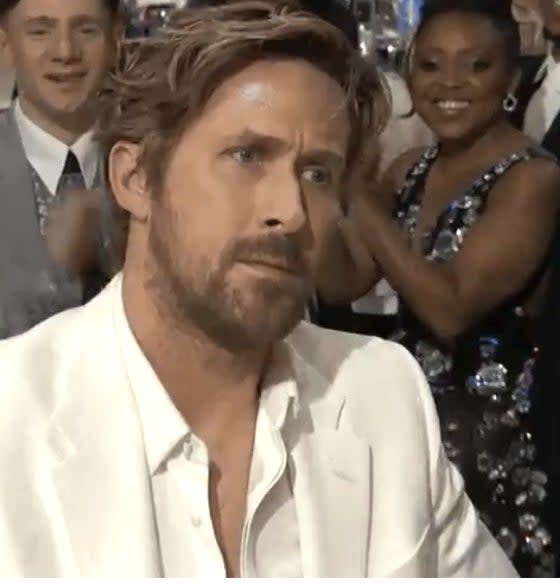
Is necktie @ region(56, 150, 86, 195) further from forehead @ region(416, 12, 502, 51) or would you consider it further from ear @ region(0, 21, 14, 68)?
forehead @ region(416, 12, 502, 51)

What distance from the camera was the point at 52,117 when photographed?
0.87 meters

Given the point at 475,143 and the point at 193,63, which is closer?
the point at 193,63

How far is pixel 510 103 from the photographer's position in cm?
89

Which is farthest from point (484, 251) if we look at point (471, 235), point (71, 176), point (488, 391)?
point (71, 176)

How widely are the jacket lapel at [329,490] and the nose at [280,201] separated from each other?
14 cm

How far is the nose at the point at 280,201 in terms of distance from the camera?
0.83 m

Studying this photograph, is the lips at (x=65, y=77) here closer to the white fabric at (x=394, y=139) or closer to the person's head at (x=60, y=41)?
the person's head at (x=60, y=41)

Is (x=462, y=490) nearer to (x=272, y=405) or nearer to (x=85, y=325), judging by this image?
(x=272, y=405)

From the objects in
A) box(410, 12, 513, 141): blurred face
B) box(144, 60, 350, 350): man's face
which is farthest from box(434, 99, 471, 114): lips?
box(144, 60, 350, 350): man's face

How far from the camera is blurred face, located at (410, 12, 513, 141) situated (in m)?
0.88

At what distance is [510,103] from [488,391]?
246mm

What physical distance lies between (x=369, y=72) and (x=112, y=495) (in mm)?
395

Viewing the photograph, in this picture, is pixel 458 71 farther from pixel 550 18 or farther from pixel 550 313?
pixel 550 313

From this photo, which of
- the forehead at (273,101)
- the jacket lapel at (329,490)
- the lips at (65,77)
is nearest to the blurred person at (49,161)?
the lips at (65,77)
